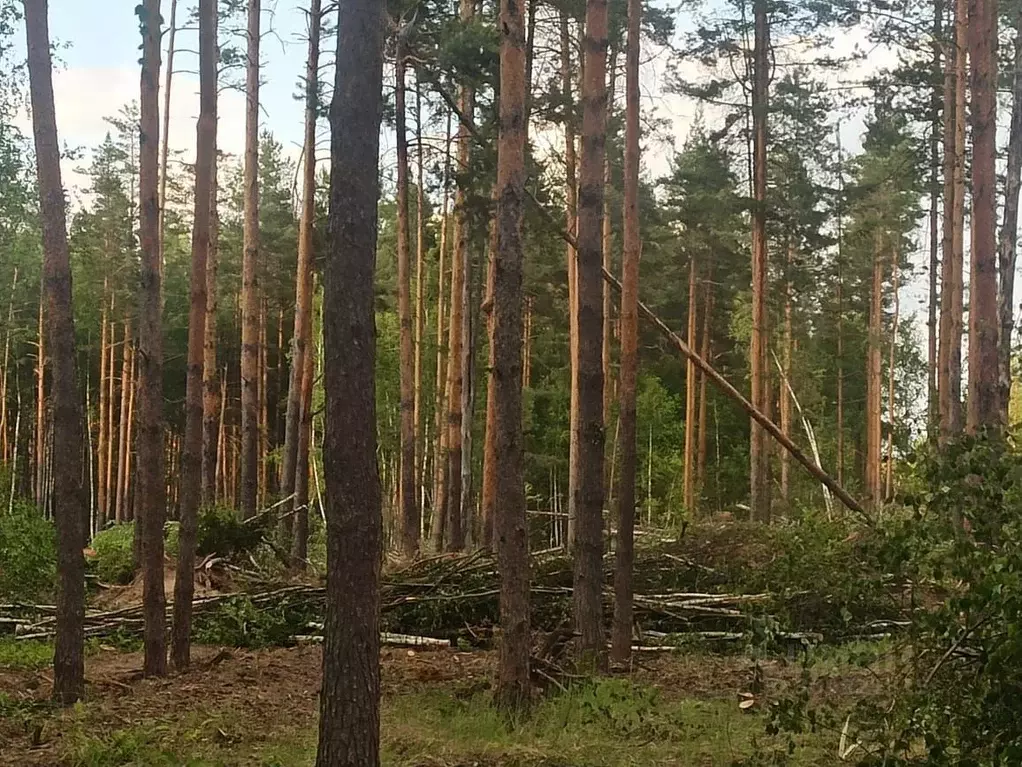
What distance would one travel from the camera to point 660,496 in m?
38.0

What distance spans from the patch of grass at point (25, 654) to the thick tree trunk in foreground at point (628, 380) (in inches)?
246

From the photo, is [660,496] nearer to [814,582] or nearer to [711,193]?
[711,193]

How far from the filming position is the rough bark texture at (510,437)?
8.26m

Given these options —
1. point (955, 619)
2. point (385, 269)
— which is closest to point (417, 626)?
point (955, 619)

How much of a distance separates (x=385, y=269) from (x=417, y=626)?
2484 centimetres

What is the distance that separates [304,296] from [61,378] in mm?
8932

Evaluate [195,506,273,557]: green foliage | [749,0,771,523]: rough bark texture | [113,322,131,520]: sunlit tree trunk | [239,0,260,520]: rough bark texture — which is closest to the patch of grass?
[195,506,273,557]: green foliage

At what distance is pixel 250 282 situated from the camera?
17.8 metres

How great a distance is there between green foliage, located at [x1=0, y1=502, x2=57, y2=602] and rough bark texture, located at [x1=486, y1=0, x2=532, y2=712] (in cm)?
898

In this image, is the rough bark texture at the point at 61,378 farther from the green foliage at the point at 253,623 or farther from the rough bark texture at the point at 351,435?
the rough bark texture at the point at 351,435

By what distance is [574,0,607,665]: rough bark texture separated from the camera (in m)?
9.66

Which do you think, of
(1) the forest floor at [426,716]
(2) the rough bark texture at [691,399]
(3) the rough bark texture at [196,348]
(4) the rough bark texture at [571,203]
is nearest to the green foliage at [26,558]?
(1) the forest floor at [426,716]

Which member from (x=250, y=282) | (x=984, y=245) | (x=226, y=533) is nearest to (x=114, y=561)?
(x=226, y=533)

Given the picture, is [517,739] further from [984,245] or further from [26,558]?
[26,558]
